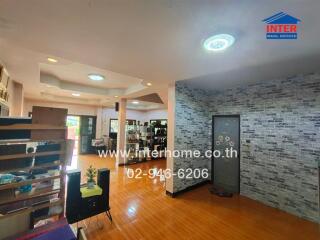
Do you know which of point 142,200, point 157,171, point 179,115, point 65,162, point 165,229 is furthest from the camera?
point 157,171

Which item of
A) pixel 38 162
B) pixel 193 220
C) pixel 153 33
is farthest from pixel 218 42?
pixel 193 220

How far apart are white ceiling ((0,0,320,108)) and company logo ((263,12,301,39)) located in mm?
52

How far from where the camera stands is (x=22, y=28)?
5.21 ft

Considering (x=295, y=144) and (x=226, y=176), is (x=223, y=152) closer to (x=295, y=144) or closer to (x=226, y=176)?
(x=226, y=176)

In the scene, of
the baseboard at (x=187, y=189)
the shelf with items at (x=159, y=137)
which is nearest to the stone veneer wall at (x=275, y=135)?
the baseboard at (x=187, y=189)

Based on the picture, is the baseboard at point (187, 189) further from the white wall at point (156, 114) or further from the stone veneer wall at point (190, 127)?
the white wall at point (156, 114)

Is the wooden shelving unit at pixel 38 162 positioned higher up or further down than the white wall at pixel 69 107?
further down

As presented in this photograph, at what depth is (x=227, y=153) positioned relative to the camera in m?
4.04

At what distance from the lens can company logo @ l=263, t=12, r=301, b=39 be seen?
1.37 m

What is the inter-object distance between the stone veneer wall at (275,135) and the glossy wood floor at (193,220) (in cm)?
33

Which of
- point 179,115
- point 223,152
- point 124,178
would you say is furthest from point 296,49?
point 124,178

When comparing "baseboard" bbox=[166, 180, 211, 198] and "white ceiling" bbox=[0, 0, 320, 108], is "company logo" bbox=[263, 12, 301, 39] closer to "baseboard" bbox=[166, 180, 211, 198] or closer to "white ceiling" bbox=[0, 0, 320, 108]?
"white ceiling" bbox=[0, 0, 320, 108]

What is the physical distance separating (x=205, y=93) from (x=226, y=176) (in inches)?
87.1

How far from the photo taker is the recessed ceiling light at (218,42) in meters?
1.65
